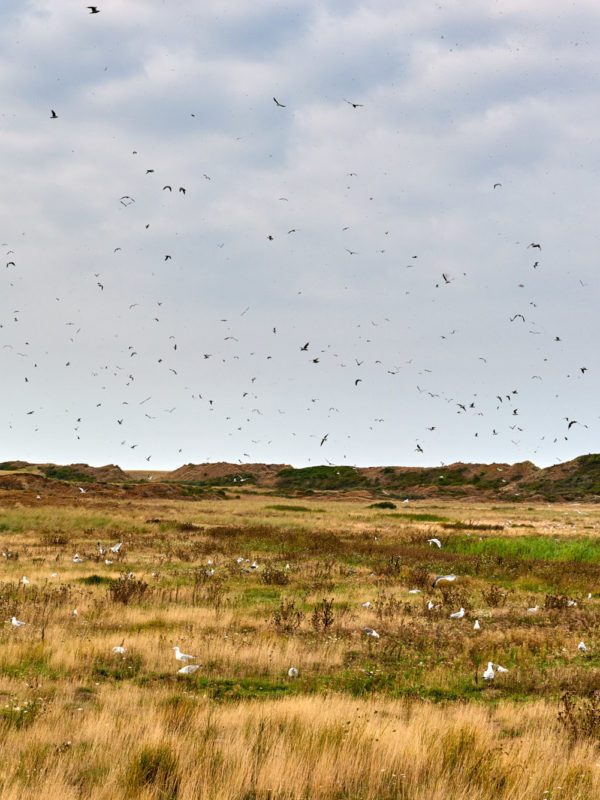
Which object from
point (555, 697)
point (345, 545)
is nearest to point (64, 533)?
point (345, 545)

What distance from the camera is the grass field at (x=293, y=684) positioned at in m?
5.11

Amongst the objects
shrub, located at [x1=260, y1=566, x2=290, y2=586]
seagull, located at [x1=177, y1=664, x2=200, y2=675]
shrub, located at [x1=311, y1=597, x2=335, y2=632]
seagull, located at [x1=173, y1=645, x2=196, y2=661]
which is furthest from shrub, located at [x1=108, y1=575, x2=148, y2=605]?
seagull, located at [x1=177, y1=664, x2=200, y2=675]

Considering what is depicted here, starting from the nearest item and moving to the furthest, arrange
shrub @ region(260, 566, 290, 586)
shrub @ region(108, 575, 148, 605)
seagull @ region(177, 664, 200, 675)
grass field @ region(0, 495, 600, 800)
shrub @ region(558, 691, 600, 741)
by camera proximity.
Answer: grass field @ region(0, 495, 600, 800) → shrub @ region(558, 691, 600, 741) → seagull @ region(177, 664, 200, 675) → shrub @ region(108, 575, 148, 605) → shrub @ region(260, 566, 290, 586)

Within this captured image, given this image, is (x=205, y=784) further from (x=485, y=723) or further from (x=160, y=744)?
(x=485, y=723)

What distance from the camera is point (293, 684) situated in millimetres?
8258

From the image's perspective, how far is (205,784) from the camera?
474 cm

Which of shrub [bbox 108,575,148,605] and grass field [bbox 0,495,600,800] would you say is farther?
shrub [bbox 108,575,148,605]

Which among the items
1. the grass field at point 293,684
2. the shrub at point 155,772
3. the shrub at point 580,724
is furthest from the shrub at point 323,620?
the shrub at point 155,772

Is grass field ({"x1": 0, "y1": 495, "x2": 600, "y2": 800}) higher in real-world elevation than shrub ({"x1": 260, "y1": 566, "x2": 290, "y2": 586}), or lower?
higher

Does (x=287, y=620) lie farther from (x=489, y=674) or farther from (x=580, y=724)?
(x=580, y=724)

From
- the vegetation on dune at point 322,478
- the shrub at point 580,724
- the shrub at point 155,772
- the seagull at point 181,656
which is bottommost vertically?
the vegetation on dune at point 322,478

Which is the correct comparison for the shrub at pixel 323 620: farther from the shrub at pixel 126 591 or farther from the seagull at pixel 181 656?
the shrub at pixel 126 591

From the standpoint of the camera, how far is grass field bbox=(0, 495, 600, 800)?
511cm

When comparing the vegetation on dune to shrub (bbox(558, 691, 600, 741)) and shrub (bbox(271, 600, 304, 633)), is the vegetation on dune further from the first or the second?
shrub (bbox(558, 691, 600, 741))
